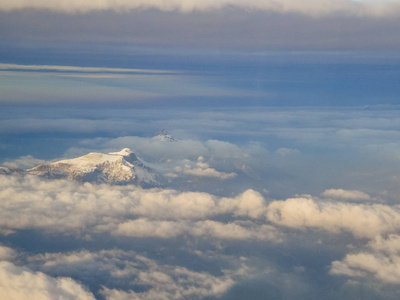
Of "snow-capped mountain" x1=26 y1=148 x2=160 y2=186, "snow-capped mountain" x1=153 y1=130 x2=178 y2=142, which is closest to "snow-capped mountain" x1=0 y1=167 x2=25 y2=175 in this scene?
"snow-capped mountain" x1=26 y1=148 x2=160 y2=186

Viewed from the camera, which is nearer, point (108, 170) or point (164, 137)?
point (108, 170)

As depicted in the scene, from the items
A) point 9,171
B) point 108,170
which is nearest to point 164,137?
point 108,170

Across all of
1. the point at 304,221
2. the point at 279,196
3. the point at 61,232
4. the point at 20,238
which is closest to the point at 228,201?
the point at 279,196

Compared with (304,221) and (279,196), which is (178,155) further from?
(304,221)

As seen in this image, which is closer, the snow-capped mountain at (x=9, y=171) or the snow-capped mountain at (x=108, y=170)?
the snow-capped mountain at (x=9, y=171)

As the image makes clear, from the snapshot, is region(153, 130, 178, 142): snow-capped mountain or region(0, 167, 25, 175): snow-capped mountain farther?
region(153, 130, 178, 142): snow-capped mountain

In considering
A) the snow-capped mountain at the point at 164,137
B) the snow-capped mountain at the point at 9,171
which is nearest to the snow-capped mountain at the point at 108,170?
the snow-capped mountain at the point at 164,137

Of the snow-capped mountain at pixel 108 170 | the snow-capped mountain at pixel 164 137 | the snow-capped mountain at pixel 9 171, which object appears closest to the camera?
the snow-capped mountain at pixel 9 171

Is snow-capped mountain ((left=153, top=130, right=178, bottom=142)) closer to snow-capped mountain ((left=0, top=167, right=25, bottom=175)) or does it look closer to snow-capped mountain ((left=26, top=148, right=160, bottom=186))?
→ snow-capped mountain ((left=26, top=148, right=160, bottom=186))

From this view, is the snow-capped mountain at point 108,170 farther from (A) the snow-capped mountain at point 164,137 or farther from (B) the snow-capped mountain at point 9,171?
(B) the snow-capped mountain at point 9,171

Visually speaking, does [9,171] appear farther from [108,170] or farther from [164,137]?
[164,137]
